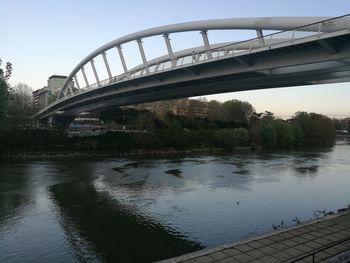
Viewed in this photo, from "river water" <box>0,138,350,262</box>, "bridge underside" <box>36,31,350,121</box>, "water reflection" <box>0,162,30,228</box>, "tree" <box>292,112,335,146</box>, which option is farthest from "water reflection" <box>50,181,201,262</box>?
"tree" <box>292,112,335,146</box>

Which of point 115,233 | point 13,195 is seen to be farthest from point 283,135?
point 115,233

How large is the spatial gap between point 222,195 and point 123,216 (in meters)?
6.33

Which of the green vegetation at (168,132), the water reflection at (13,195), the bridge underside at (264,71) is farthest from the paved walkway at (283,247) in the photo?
the green vegetation at (168,132)

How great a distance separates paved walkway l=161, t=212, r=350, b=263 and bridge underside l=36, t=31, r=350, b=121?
5.65 metres

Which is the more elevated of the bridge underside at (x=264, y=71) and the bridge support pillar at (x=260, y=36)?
the bridge support pillar at (x=260, y=36)

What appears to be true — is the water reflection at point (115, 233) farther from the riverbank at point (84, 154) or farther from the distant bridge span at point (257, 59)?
the riverbank at point (84, 154)

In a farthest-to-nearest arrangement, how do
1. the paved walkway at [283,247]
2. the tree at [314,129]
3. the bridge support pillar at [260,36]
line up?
the tree at [314,129] < the bridge support pillar at [260,36] < the paved walkway at [283,247]

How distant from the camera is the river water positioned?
11008mm

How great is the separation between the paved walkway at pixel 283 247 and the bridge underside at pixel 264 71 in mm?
5647

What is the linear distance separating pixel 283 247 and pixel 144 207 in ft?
29.4

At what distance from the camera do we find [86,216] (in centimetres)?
1434

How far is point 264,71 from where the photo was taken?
1505cm

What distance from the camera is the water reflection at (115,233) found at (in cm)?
1045

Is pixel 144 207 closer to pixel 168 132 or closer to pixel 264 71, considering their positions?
pixel 264 71
